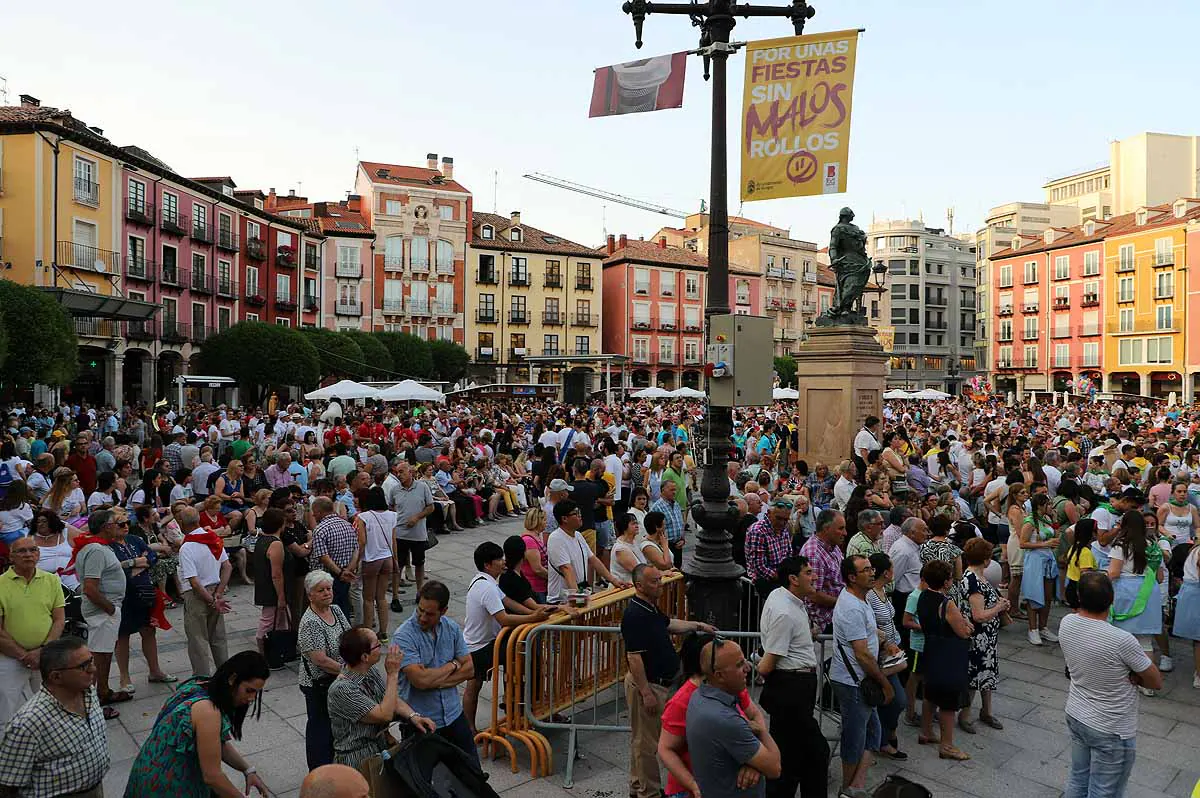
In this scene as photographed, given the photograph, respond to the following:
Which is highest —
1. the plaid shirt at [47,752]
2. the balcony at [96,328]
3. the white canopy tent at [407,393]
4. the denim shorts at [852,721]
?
the balcony at [96,328]

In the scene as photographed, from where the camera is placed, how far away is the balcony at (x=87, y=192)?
30.9 m

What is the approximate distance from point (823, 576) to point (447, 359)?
46404mm

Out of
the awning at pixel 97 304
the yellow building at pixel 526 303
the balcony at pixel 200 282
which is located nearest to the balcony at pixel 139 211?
the balcony at pixel 200 282

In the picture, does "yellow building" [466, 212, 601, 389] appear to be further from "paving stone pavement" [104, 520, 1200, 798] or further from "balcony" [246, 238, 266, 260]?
"paving stone pavement" [104, 520, 1200, 798]

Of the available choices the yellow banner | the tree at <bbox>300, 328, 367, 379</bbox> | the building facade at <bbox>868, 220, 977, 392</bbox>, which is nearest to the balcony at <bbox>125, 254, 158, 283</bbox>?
the tree at <bbox>300, 328, 367, 379</bbox>

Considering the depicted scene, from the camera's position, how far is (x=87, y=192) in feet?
103

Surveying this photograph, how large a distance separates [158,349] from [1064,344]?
196 ft

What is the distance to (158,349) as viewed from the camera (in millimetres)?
35031

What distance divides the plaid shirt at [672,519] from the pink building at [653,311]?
1965 inches

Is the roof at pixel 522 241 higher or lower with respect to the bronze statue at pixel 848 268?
higher

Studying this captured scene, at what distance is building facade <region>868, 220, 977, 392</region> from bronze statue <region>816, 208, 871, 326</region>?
69758 millimetres

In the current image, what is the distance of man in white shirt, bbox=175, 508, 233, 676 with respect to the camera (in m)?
6.34

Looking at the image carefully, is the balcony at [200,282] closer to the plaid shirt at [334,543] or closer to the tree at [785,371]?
the plaid shirt at [334,543]

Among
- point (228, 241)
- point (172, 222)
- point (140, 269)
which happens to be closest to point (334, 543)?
point (140, 269)
